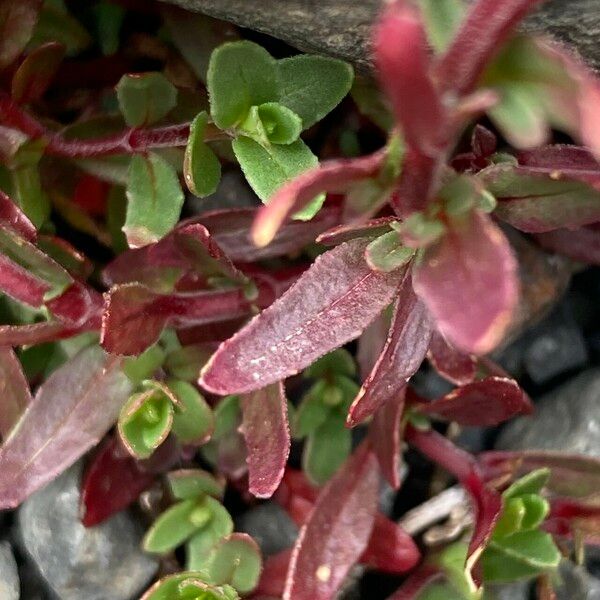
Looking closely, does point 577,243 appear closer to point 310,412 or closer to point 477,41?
point 310,412

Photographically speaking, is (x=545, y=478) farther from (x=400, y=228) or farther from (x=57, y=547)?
(x=57, y=547)

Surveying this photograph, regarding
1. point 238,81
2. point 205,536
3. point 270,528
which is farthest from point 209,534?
point 238,81

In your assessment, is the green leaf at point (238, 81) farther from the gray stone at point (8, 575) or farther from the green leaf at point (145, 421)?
the gray stone at point (8, 575)

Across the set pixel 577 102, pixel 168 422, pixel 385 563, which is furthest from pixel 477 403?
pixel 577 102

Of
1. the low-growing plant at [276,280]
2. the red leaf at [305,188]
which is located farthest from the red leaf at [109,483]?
the red leaf at [305,188]

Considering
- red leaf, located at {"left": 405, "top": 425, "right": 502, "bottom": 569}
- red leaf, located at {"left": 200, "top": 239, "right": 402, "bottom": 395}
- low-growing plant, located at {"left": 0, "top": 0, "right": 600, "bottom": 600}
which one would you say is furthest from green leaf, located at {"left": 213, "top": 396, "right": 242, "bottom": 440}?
red leaf, located at {"left": 200, "top": 239, "right": 402, "bottom": 395}

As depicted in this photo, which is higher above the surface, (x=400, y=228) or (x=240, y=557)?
(x=400, y=228)
